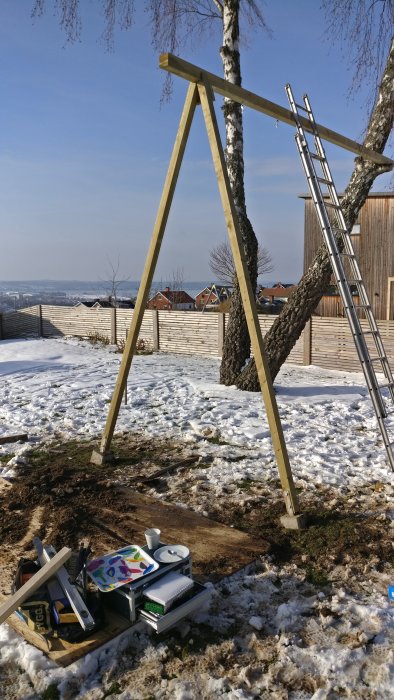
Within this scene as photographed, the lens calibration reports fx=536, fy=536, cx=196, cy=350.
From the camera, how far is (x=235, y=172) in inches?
350

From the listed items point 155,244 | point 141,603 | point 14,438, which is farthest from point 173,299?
point 141,603

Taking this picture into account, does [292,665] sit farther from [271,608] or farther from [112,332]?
[112,332]

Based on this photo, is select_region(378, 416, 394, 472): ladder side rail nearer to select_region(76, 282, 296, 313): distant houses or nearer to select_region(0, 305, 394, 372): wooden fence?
select_region(0, 305, 394, 372): wooden fence

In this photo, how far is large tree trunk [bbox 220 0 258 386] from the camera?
8.73 m

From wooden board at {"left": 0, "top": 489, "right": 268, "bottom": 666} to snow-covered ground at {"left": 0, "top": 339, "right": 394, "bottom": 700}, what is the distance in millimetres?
67

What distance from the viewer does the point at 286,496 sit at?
4105 mm

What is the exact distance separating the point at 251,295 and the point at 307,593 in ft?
7.05

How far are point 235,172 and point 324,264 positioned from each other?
220cm

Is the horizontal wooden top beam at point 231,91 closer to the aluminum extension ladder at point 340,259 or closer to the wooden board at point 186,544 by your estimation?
the aluminum extension ladder at point 340,259

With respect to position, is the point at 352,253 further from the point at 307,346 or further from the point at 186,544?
the point at 307,346

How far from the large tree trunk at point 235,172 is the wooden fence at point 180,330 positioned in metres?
3.56

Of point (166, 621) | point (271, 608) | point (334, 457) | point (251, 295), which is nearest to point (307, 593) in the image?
point (271, 608)

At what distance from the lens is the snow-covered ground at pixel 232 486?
2494 mm

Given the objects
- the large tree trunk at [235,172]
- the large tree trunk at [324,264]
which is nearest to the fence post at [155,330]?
the large tree trunk at [235,172]
